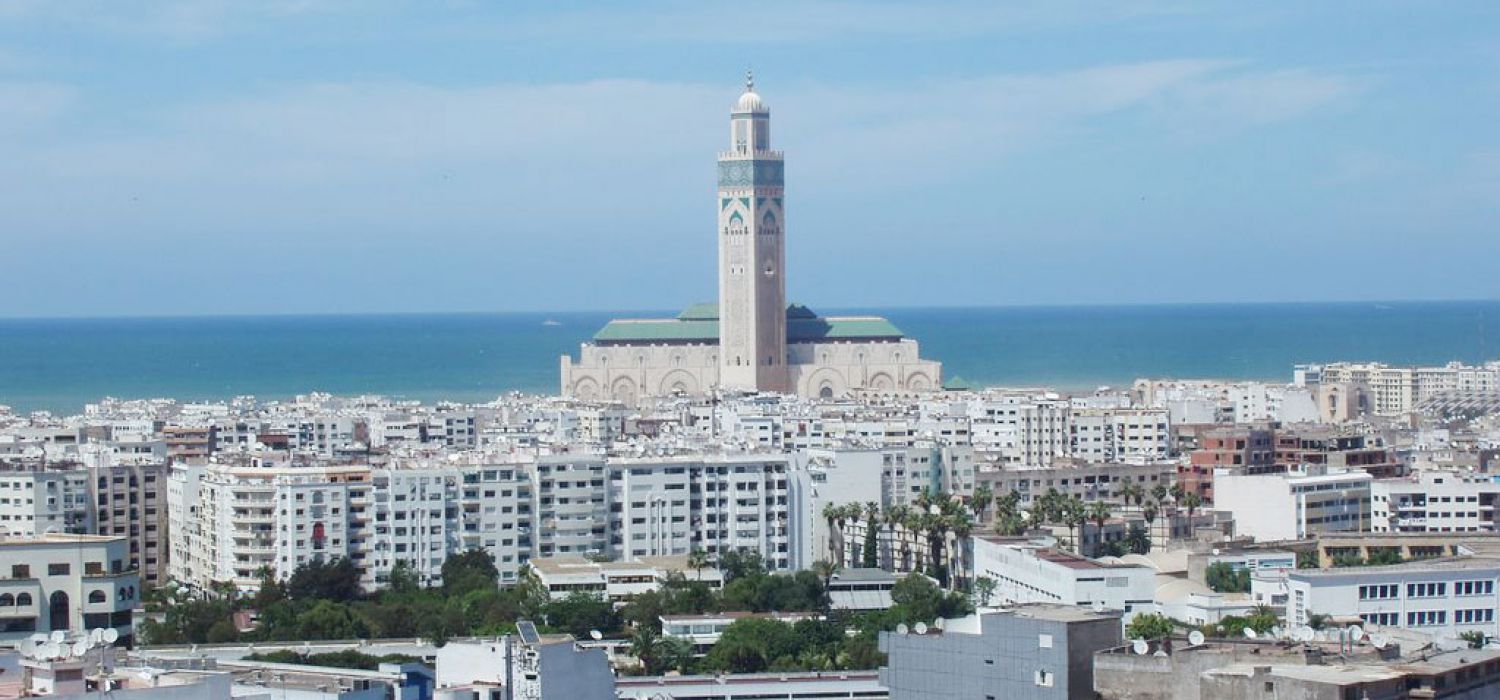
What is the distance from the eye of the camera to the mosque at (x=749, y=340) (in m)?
75.8

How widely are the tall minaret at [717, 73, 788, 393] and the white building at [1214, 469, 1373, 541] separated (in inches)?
1264

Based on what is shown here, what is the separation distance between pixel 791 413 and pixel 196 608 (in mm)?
22145

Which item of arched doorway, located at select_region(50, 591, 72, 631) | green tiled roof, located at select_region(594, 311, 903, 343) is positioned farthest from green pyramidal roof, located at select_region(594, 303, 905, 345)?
arched doorway, located at select_region(50, 591, 72, 631)

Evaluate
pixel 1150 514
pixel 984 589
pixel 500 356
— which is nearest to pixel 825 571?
pixel 984 589

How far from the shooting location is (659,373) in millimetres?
77375

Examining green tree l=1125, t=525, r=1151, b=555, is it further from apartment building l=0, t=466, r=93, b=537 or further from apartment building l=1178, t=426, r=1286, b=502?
apartment building l=0, t=466, r=93, b=537

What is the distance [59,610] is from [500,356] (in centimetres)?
10934

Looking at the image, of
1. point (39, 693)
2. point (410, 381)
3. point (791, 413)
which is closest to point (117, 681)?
point (39, 693)

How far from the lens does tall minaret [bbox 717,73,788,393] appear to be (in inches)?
2975

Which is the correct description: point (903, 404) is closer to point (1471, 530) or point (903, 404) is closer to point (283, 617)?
point (1471, 530)

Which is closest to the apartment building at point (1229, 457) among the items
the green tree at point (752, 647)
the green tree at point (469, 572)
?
the green tree at point (469, 572)

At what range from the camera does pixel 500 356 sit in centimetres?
13888

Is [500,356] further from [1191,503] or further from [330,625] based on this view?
[330,625]

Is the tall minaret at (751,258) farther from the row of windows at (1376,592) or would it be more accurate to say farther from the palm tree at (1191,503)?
the row of windows at (1376,592)
